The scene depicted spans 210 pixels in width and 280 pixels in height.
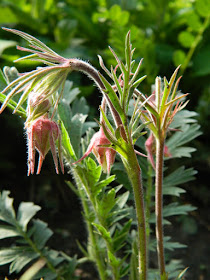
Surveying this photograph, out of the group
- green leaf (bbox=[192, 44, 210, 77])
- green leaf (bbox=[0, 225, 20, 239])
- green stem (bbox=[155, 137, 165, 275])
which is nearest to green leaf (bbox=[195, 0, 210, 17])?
green leaf (bbox=[192, 44, 210, 77])

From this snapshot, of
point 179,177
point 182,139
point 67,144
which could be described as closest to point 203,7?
point 182,139

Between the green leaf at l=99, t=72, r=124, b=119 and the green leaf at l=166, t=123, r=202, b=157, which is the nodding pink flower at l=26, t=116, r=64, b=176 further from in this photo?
the green leaf at l=166, t=123, r=202, b=157

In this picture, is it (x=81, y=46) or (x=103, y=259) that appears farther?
(x=81, y=46)

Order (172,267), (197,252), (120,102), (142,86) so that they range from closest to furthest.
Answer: (120,102) < (172,267) < (197,252) < (142,86)

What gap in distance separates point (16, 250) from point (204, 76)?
243 cm

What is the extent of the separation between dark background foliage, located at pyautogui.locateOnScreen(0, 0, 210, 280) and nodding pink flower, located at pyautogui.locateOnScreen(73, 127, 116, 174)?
1280mm

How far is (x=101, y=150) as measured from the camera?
1.23 meters

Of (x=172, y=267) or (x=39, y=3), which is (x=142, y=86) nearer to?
(x=39, y=3)

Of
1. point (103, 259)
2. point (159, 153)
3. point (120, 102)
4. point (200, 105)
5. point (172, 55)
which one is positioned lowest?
point (103, 259)

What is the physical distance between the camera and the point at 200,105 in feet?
10.9

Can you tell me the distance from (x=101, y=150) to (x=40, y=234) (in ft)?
2.57

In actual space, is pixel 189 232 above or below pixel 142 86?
below

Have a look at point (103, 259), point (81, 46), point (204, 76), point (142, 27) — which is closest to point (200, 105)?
point (204, 76)

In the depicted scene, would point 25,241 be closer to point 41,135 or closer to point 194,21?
point 41,135
